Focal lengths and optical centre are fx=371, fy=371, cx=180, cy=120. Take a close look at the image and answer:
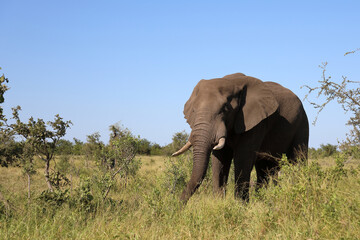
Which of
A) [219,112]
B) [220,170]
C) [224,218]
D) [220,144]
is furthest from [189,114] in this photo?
[224,218]

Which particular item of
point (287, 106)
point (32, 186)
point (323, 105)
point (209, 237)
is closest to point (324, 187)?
point (209, 237)

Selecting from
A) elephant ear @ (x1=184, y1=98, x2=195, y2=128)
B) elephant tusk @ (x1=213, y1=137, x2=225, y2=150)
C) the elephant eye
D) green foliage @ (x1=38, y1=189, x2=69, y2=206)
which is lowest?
green foliage @ (x1=38, y1=189, x2=69, y2=206)

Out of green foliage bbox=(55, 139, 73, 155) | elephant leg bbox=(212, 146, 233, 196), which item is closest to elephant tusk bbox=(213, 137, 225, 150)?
elephant leg bbox=(212, 146, 233, 196)

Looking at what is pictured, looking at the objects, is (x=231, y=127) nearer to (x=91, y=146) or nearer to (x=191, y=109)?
(x=191, y=109)

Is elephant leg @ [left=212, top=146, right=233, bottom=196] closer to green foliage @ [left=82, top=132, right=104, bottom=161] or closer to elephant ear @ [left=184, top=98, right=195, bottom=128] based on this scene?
elephant ear @ [left=184, top=98, right=195, bottom=128]

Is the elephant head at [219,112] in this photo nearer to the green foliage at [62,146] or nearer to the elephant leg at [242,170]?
the elephant leg at [242,170]

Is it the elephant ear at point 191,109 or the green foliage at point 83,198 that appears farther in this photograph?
the elephant ear at point 191,109

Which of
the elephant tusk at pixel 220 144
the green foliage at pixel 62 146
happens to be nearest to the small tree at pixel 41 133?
the green foliage at pixel 62 146

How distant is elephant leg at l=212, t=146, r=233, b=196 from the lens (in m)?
6.77

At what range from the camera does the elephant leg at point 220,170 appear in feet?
22.2

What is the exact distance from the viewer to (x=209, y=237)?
14.1ft

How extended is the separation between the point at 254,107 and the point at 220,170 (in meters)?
1.32

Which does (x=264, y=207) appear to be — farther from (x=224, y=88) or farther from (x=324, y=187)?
(x=224, y=88)

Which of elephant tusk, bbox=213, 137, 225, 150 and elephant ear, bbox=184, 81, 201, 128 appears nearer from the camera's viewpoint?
elephant tusk, bbox=213, 137, 225, 150
